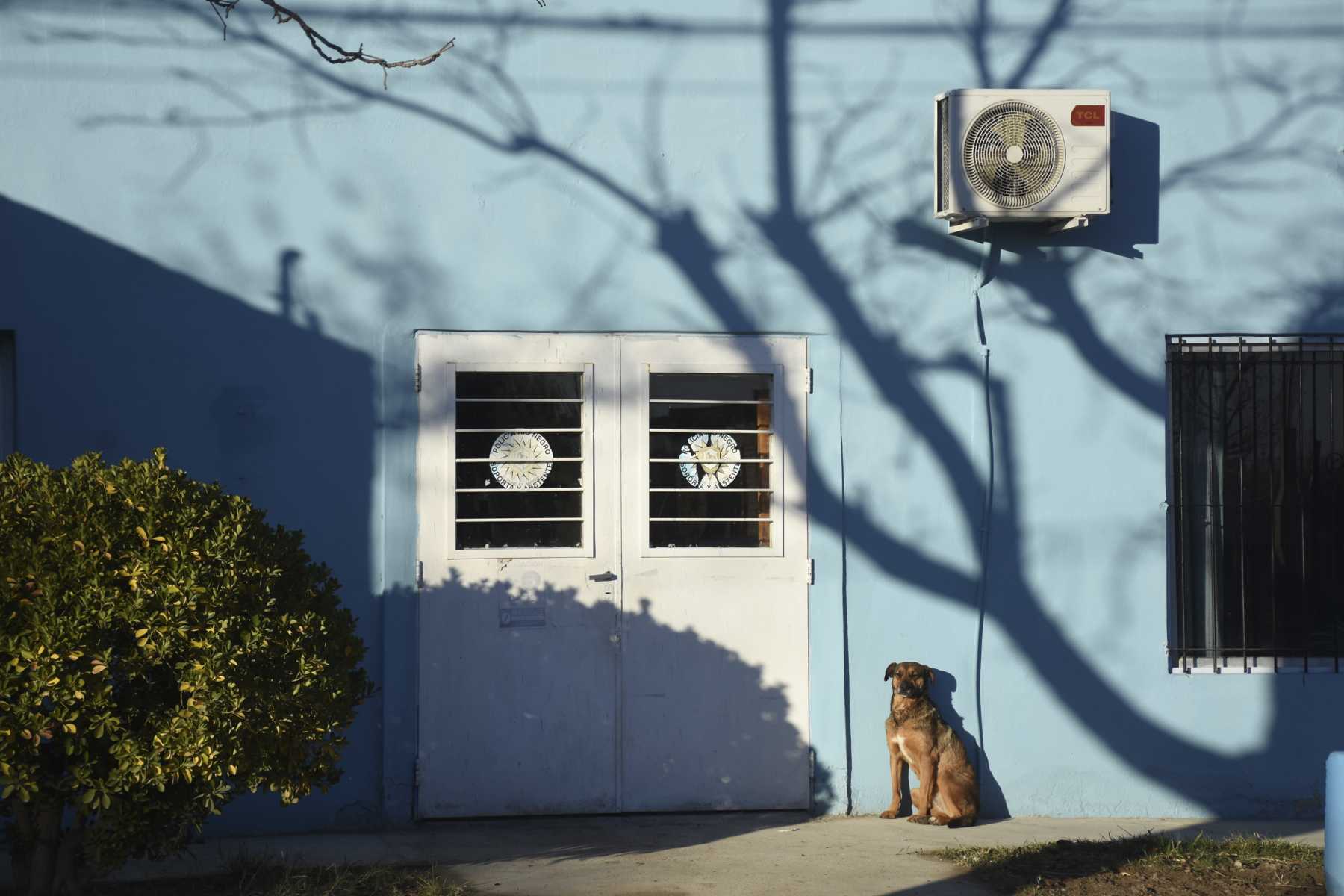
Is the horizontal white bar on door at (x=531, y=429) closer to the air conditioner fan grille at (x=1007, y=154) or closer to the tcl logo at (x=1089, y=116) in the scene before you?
the air conditioner fan grille at (x=1007, y=154)

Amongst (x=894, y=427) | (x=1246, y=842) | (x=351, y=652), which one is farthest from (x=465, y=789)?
(x=1246, y=842)

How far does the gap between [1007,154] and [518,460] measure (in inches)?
120

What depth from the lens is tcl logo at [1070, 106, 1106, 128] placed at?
25.5ft

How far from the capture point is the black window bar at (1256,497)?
8133mm

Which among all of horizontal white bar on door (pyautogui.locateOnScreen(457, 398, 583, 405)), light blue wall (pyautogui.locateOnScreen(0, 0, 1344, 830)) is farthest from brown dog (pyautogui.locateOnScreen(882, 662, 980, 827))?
horizontal white bar on door (pyautogui.locateOnScreen(457, 398, 583, 405))

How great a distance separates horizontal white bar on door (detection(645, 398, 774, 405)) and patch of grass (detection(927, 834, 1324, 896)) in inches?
98.8

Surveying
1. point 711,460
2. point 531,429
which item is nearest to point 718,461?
point 711,460

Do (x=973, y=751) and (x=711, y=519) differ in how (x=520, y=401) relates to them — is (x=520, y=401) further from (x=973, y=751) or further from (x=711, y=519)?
(x=973, y=751)

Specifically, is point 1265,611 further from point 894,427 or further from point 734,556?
point 734,556

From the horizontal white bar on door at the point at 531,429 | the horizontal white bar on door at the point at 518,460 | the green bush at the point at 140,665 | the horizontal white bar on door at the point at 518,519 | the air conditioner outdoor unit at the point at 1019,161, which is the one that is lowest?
the green bush at the point at 140,665

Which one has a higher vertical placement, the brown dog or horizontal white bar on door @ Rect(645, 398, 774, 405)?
horizontal white bar on door @ Rect(645, 398, 774, 405)

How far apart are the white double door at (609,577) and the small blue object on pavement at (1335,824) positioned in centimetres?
277

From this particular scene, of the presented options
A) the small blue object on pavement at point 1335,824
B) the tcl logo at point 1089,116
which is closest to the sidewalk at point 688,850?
the small blue object on pavement at point 1335,824

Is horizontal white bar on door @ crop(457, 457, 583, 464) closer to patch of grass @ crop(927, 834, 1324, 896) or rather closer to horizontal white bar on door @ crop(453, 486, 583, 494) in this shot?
horizontal white bar on door @ crop(453, 486, 583, 494)
